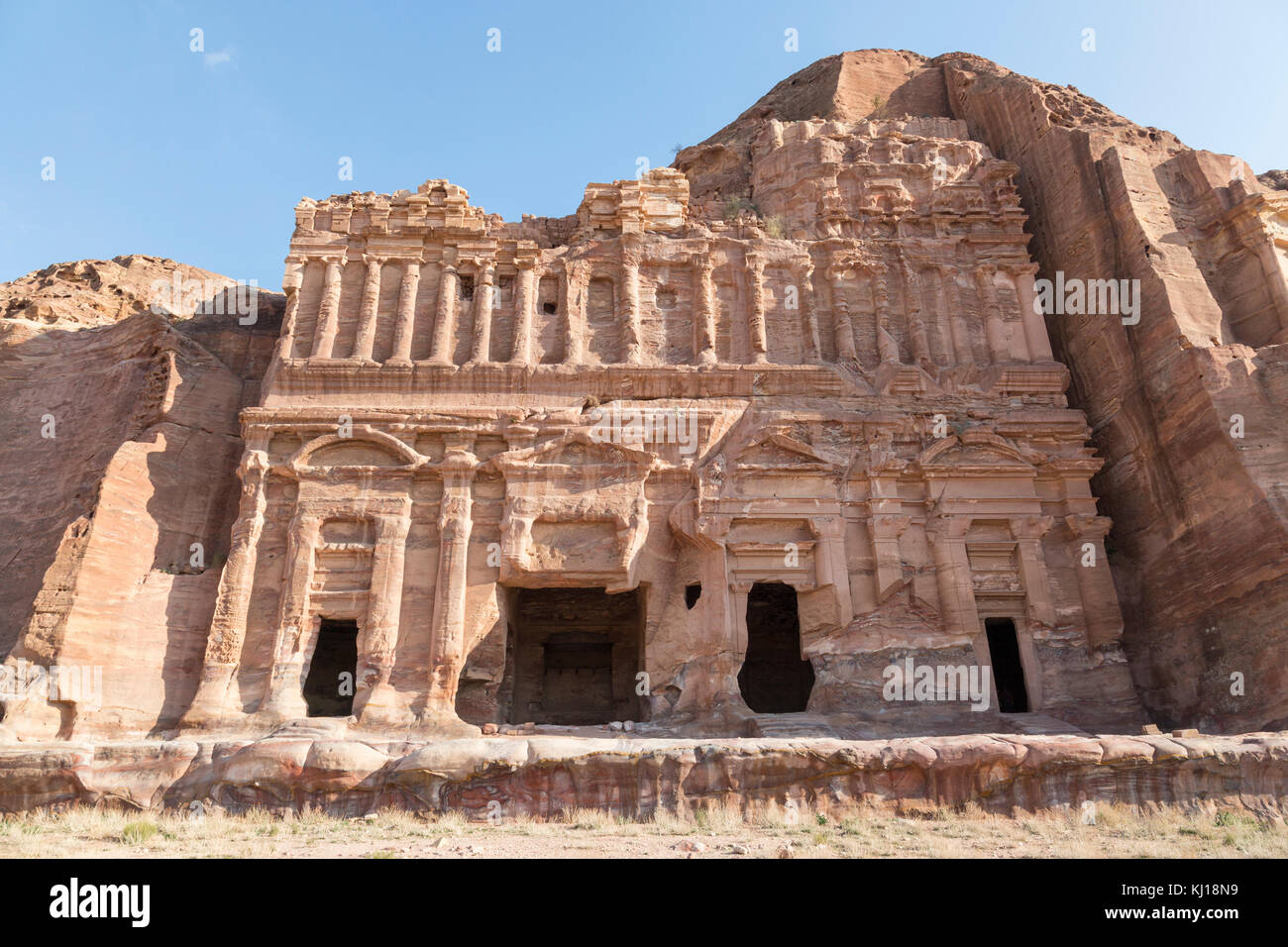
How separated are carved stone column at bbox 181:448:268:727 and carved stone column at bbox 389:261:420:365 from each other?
10.2 feet

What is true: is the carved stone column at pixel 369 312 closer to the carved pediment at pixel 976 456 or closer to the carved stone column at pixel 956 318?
the carved pediment at pixel 976 456

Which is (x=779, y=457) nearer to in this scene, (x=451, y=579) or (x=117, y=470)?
(x=451, y=579)

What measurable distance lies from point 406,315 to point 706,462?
23.6ft

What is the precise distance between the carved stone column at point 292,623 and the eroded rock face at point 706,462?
71 mm

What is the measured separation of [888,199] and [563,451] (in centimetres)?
978

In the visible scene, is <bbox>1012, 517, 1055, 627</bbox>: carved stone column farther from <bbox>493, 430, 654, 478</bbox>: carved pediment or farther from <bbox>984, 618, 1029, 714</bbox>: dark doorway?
<bbox>493, 430, 654, 478</bbox>: carved pediment

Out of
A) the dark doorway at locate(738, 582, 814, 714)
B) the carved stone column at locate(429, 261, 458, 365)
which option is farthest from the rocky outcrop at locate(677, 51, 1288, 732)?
the carved stone column at locate(429, 261, 458, 365)

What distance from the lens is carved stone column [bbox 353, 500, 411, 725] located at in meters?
14.5

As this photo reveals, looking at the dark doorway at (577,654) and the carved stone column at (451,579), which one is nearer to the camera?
the carved stone column at (451,579)

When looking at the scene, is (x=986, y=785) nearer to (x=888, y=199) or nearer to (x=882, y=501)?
(x=882, y=501)

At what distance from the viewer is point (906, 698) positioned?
587 inches

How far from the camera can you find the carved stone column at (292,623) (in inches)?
569

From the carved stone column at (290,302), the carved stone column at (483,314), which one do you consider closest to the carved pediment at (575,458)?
the carved stone column at (483,314)

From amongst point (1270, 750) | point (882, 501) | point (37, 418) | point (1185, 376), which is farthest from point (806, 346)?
point (37, 418)
